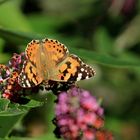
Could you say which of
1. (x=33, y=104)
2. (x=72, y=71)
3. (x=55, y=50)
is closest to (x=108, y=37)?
(x=55, y=50)

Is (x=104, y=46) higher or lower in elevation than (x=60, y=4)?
lower

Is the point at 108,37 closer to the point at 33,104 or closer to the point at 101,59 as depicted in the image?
the point at 101,59

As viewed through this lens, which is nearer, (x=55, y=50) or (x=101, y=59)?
(x=55, y=50)

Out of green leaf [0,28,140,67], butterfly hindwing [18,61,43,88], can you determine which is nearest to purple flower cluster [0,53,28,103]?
butterfly hindwing [18,61,43,88]

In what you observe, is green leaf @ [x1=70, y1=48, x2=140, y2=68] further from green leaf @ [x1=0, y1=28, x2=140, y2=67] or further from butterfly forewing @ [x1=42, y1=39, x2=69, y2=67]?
butterfly forewing @ [x1=42, y1=39, x2=69, y2=67]

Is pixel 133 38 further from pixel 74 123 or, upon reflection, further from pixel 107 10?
pixel 74 123

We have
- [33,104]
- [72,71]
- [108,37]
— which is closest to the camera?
[33,104]

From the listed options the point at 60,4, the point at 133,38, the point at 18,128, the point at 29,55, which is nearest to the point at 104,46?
the point at 133,38

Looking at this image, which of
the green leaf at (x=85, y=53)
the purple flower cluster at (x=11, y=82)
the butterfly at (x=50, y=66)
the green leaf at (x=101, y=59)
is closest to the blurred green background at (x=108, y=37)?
the green leaf at (x=85, y=53)
